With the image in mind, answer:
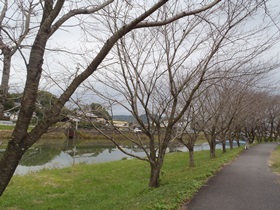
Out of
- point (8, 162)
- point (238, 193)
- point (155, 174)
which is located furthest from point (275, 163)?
point (8, 162)

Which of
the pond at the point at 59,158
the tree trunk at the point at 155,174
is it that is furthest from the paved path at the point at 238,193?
the pond at the point at 59,158

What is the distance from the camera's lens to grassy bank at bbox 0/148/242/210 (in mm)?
6664

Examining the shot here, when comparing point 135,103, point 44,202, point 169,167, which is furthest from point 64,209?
point 169,167

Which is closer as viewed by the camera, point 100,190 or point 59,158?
point 100,190

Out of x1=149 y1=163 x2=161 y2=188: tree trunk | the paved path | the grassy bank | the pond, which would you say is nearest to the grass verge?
the paved path

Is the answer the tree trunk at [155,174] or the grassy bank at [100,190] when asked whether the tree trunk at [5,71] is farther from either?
the tree trunk at [155,174]

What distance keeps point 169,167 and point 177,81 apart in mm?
6710

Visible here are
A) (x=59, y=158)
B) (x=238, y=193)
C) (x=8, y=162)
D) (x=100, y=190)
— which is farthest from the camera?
(x=59, y=158)

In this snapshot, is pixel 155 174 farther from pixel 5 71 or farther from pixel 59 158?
pixel 59 158

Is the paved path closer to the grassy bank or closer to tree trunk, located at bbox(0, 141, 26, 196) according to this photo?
the grassy bank

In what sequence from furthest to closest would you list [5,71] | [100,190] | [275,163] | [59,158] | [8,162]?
[59,158]
[275,163]
[100,190]
[5,71]
[8,162]

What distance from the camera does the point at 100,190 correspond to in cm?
1041

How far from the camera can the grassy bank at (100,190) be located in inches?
262

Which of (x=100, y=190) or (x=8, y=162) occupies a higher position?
(x=8, y=162)
